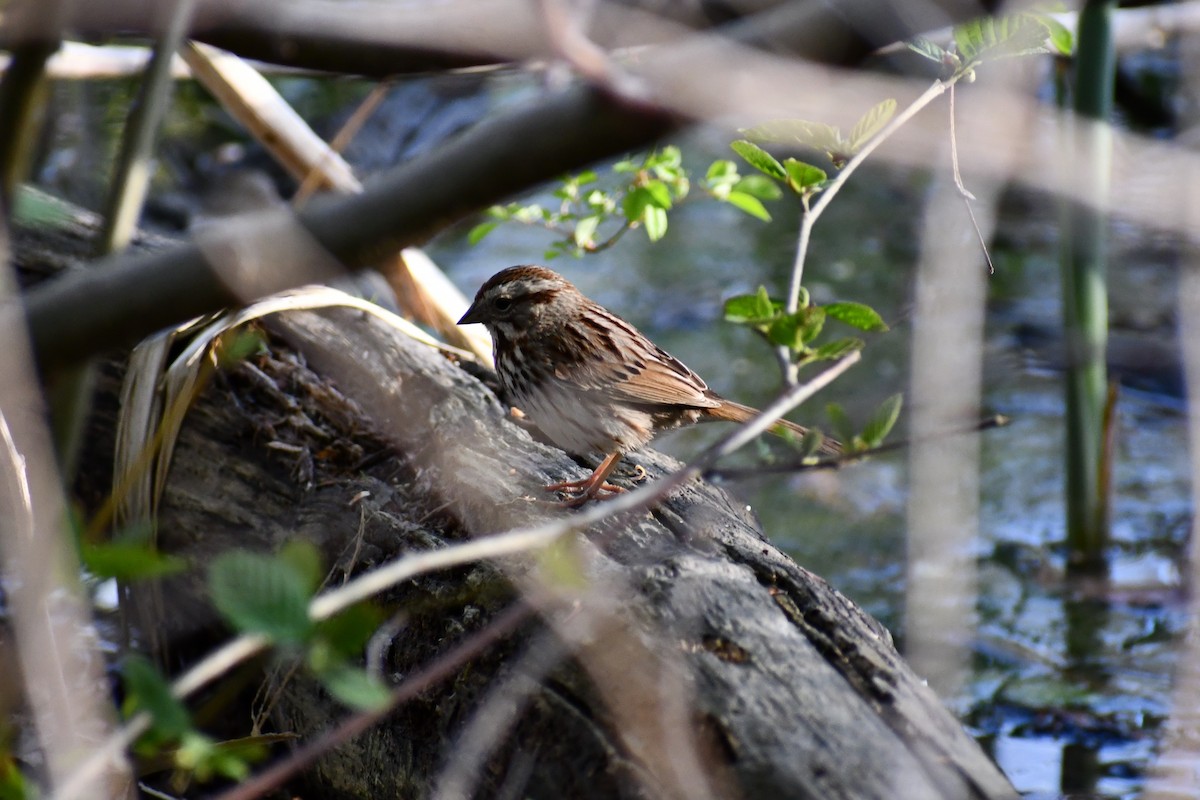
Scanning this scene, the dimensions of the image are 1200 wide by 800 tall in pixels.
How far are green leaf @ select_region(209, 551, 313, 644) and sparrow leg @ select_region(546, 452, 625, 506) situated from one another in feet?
5.57

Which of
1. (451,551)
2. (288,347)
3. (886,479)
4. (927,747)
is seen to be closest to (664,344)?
(886,479)

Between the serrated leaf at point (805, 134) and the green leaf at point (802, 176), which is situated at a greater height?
the serrated leaf at point (805, 134)

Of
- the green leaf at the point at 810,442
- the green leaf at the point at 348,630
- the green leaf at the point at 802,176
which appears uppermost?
the green leaf at the point at 802,176

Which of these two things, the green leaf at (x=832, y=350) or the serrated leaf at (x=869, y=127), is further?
the green leaf at (x=832, y=350)

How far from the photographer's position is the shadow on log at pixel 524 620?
84.1 inches

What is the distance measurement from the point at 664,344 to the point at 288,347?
3908mm

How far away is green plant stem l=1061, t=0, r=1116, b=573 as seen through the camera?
475cm

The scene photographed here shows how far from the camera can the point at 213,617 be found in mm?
3660

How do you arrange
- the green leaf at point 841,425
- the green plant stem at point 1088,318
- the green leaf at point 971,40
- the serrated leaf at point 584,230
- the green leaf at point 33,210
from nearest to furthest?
the green leaf at point 33,210 → the green leaf at point 971,40 → the green leaf at point 841,425 → the serrated leaf at point 584,230 → the green plant stem at point 1088,318

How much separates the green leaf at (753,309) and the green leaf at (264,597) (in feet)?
6.31

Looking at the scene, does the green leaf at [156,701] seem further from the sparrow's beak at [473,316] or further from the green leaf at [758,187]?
the green leaf at [758,187]

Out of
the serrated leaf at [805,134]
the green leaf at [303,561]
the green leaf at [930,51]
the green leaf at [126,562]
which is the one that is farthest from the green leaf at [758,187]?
the green leaf at [126,562]

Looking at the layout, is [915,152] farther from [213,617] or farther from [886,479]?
[886,479]

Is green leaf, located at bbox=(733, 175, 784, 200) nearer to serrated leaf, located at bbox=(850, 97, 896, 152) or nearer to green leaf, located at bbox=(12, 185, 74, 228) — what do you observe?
A: serrated leaf, located at bbox=(850, 97, 896, 152)
